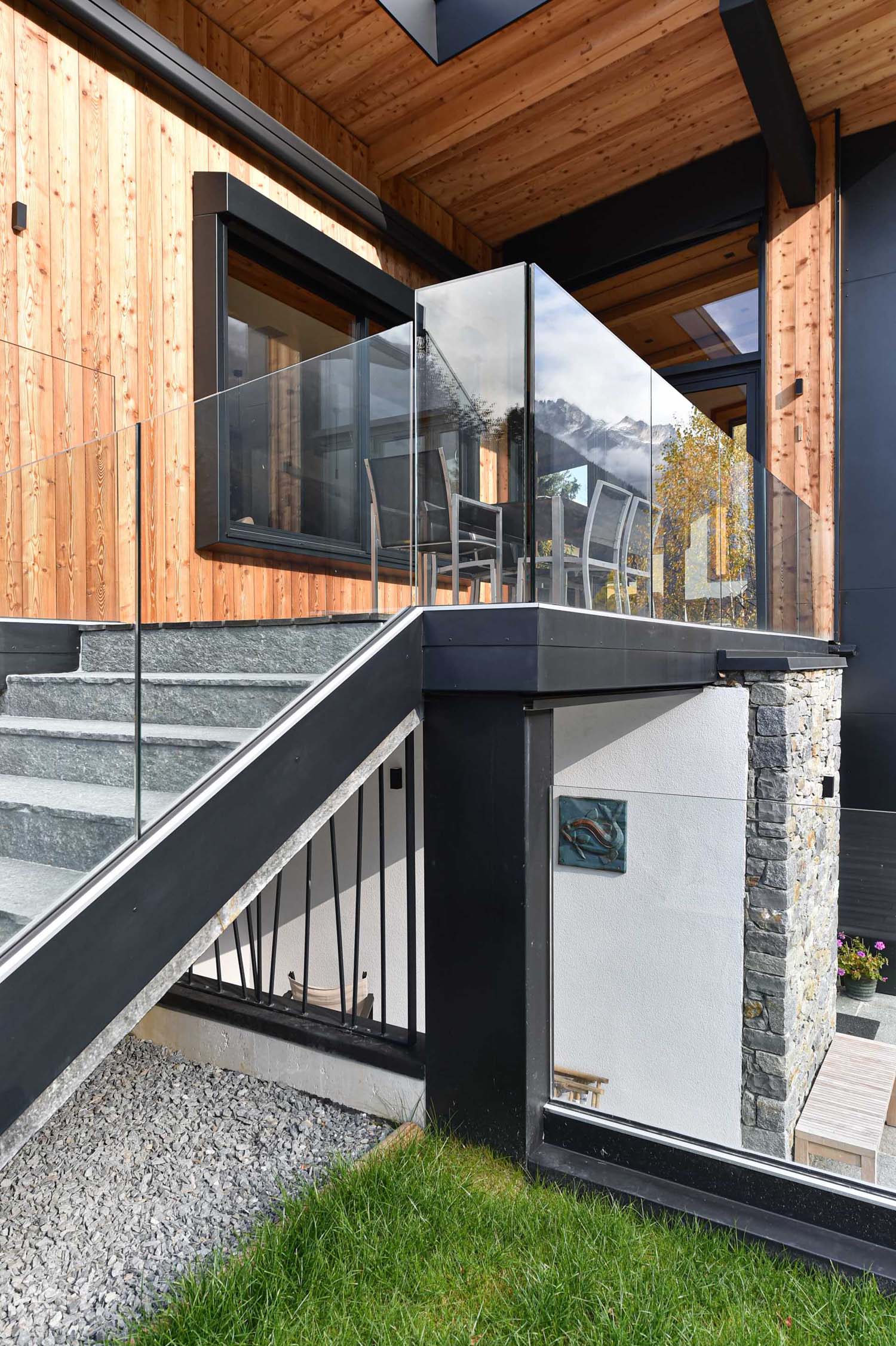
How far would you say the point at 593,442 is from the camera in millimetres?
3016

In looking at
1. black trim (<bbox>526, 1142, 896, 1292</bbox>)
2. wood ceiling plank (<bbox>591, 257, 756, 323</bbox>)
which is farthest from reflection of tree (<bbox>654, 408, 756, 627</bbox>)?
wood ceiling plank (<bbox>591, 257, 756, 323</bbox>)

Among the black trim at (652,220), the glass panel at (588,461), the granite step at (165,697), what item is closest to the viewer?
the granite step at (165,697)

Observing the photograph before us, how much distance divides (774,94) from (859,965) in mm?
5063

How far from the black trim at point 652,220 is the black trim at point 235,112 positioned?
129cm

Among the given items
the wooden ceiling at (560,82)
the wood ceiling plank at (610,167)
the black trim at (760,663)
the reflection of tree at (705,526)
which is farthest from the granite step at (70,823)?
the wood ceiling plank at (610,167)

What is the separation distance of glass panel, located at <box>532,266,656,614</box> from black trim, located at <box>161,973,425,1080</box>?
1572 millimetres

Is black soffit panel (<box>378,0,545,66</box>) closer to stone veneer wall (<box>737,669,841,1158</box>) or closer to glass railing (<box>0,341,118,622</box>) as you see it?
glass railing (<box>0,341,118,622</box>)

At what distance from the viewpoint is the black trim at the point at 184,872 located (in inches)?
64.0

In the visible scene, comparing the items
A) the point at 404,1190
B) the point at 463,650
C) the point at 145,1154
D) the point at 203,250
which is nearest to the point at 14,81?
the point at 203,250

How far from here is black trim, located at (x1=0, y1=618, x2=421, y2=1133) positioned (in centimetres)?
163

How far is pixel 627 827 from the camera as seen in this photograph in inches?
103

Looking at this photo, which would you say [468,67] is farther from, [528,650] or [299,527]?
[528,650]

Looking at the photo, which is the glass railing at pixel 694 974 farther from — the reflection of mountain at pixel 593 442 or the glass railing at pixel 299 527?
the reflection of mountain at pixel 593 442

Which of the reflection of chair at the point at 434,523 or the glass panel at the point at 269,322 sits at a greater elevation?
the glass panel at the point at 269,322
